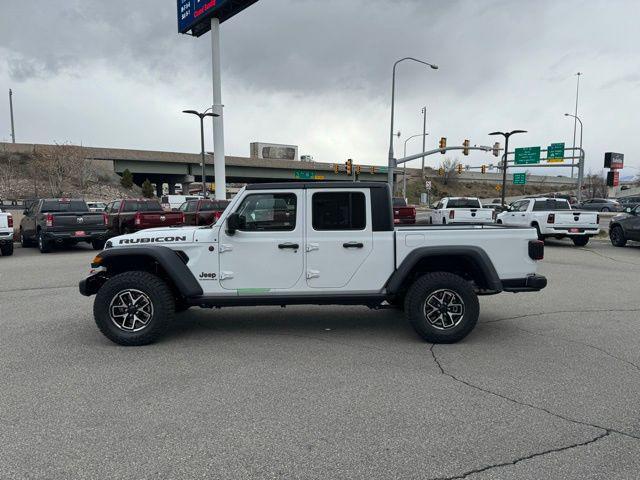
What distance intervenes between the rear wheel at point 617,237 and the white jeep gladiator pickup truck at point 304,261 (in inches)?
524

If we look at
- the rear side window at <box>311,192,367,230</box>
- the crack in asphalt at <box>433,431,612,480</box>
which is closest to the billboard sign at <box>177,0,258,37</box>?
the rear side window at <box>311,192,367,230</box>

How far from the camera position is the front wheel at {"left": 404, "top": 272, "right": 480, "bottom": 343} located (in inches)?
208

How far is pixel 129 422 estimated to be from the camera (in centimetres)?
355

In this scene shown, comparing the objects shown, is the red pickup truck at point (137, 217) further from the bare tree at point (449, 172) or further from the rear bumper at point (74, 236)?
the bare tree at point (449, 172)

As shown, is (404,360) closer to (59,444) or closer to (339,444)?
(339,444)

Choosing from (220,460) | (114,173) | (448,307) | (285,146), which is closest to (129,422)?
(220,460)

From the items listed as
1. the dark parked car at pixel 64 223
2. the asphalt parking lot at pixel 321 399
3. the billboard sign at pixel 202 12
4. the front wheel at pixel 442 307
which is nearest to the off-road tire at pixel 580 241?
the asphalt parking lot at pixel 321 399

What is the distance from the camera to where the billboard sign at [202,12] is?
31967mm

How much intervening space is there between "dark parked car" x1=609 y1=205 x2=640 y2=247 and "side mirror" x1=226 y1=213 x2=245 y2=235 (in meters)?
15.1

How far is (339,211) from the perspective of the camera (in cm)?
542

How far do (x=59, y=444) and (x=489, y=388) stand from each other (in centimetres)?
343

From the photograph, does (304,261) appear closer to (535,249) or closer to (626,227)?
(535,249)

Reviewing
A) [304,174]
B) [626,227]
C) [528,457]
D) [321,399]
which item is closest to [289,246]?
[321,399]

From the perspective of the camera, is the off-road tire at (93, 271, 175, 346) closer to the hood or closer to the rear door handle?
the hood
